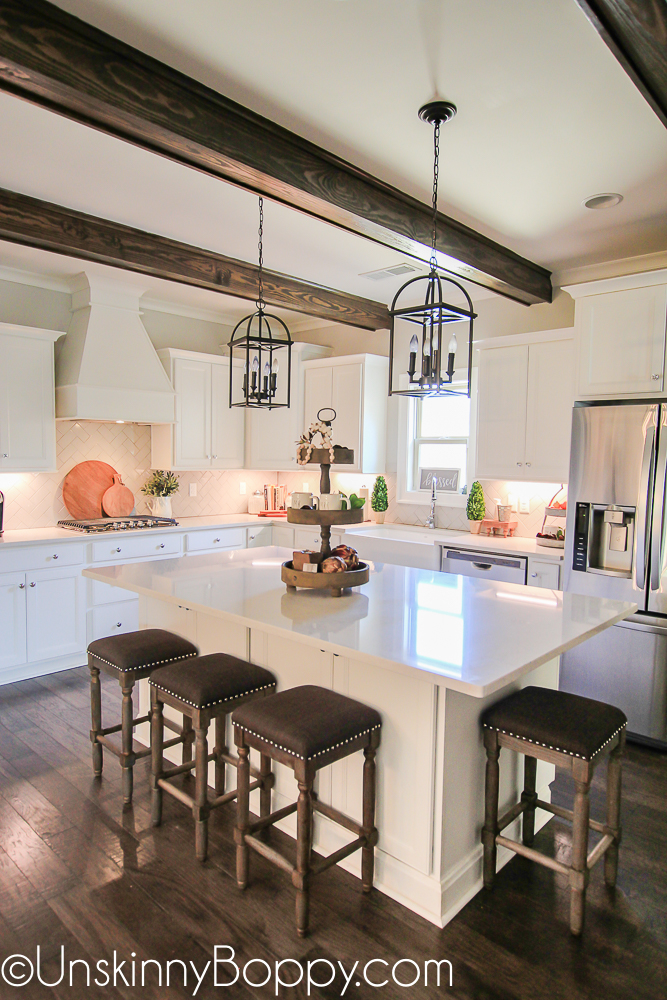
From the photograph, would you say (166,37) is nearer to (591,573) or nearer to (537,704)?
(537,704)

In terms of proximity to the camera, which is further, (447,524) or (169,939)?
(447,524)

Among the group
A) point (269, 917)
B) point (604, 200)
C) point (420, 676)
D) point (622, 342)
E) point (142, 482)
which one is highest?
point (604, 200)

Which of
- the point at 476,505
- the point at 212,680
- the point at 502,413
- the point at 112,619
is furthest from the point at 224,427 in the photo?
the point at 212,680

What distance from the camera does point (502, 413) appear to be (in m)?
4.46

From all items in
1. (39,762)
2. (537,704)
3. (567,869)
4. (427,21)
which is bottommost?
(39,762)

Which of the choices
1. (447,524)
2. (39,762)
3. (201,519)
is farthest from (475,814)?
(201,519)

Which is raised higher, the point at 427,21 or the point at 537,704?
the point at 427,21

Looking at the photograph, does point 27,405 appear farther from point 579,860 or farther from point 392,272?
point 579,860

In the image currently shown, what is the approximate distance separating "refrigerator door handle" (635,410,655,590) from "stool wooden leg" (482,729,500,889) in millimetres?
1772

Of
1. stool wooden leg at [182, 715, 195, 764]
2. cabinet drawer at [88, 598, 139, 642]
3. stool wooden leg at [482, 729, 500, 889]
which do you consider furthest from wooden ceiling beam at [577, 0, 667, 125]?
cabinet drawer at [88, 598, 139, 642]

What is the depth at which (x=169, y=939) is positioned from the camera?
195 centimetres

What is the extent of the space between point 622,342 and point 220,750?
302 centimetres

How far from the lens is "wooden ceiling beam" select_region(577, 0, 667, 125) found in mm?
1688

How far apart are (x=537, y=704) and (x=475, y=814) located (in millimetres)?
456
